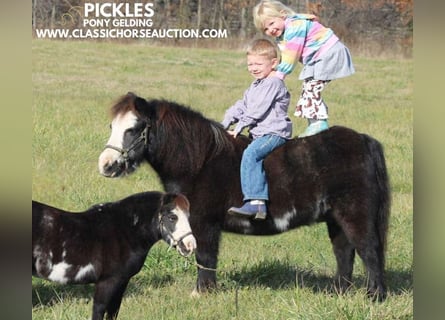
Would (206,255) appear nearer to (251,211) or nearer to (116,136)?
(251,211)

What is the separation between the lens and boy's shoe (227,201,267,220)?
18.8 feet

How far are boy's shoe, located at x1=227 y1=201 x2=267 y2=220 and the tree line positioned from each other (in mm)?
1163

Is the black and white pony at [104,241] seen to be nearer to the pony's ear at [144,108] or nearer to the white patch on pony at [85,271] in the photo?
the white patch on pony at [85,271]

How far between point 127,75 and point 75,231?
1.48 metres

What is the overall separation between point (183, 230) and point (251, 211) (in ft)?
2.73

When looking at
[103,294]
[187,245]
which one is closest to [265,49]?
[187,245]

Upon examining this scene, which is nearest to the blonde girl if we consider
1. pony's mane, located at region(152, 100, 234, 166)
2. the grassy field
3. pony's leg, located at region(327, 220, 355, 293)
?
the grassy field

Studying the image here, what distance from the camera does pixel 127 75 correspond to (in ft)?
20.3

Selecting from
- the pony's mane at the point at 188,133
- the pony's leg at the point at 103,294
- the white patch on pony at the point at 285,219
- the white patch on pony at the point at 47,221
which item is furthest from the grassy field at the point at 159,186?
the white patch on pony at the point at 47,221

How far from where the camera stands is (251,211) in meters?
5.75

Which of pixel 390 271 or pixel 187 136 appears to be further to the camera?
pixel 390 271

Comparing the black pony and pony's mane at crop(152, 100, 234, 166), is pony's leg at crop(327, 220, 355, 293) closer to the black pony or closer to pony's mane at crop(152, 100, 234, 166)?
the black pony
